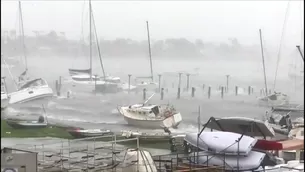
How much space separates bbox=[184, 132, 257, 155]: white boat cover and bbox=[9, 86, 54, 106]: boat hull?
4.17m

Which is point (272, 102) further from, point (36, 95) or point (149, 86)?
point (36, 95)

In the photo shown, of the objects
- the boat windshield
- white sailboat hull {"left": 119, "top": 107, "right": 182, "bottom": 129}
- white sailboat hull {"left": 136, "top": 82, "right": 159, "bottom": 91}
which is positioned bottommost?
white sailboat hull {"left": 119, "top": 107, "right": 182, "bottom": 129}

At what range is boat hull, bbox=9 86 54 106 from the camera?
23.4ft

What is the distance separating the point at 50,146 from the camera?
4496 mm

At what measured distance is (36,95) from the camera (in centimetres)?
751

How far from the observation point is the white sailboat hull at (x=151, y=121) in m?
7.33

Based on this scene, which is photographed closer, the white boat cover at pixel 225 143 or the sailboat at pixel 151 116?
the white boat cover at pixel 225 143

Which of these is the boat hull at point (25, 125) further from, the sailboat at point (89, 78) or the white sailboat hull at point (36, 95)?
the sailboat at point (89, 78)

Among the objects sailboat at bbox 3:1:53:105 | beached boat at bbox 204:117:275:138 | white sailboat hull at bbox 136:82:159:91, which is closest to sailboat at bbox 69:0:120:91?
white sailboat hull at bbox 136:82:159:91

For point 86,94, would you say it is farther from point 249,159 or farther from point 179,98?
point 249,159

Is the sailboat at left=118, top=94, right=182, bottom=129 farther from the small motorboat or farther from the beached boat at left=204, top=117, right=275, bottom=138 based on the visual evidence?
the beached boat at left=204, top=117, right=275, bottom=138

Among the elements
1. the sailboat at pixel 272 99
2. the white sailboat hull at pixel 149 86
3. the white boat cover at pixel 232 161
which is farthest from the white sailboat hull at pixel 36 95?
the white boat cover at pixel 232 161

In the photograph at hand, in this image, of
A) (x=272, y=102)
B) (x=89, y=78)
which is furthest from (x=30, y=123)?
(x=272, y=102)

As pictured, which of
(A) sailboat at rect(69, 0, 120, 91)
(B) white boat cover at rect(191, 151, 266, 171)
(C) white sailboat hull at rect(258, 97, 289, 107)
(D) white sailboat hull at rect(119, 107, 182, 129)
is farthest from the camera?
(A) sailboat at rect(69, 0, 120, 91)
